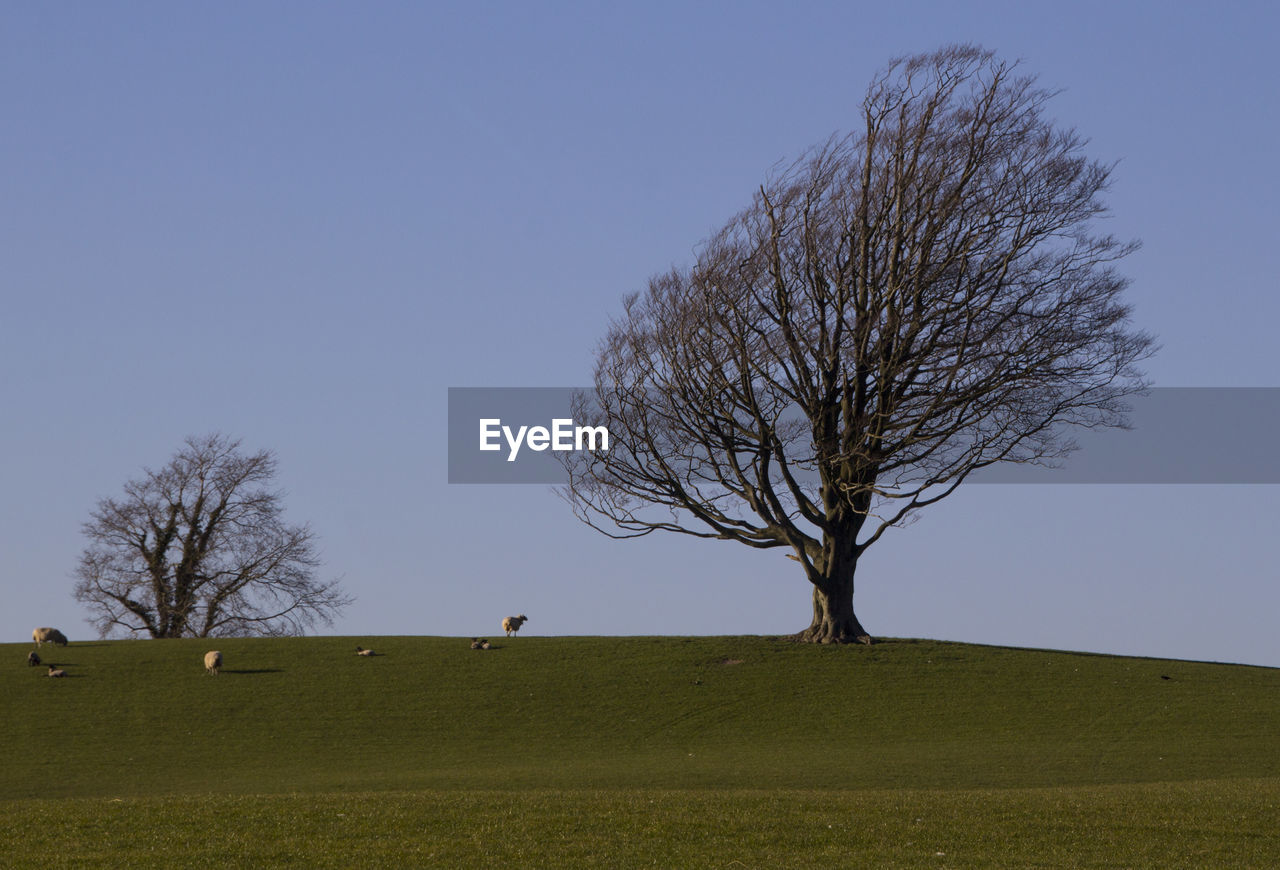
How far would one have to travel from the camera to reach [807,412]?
136 feet

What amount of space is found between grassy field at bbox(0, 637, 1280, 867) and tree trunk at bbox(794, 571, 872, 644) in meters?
1.18

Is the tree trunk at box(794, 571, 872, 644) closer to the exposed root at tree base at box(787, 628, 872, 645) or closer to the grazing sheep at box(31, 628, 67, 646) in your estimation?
the exposed root at tree base at box(787, 628, 872, 645)

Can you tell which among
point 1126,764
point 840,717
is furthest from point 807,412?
point 1126,764

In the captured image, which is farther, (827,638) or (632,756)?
(827,638)

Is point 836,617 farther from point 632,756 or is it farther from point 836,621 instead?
point 632,756

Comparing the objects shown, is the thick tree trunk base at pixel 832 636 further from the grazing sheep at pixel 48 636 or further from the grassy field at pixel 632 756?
the grazing sheep at pixel 48 636

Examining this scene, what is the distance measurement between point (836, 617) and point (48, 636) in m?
25.5

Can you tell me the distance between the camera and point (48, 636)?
3969 cm

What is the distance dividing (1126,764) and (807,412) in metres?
16.8

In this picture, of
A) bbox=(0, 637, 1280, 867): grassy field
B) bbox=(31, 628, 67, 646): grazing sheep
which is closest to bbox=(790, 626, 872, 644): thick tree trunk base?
bbox=(0, 637, 1280, 867): grassy field

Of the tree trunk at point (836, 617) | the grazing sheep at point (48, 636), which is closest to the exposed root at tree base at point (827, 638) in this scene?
the tree trunk at point (836, 617)

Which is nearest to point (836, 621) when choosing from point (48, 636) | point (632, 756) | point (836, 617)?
point (836, 617)

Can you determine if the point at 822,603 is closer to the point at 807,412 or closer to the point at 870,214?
the point at 807,412

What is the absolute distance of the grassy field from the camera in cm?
1588
